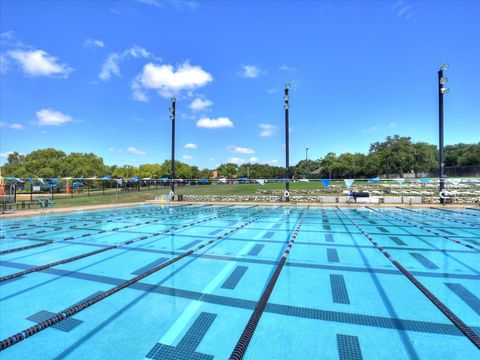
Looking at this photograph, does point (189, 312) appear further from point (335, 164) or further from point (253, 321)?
point (335, 164)

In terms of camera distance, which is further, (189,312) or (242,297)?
(242,297)

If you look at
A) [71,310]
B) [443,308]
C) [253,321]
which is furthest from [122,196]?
[443,308]

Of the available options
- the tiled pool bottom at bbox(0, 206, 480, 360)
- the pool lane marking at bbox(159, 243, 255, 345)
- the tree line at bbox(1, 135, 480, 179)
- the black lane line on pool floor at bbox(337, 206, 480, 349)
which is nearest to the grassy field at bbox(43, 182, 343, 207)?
the tiled pool bottom at bbox(0, 206, 480, 360)

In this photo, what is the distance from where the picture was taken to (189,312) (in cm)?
343

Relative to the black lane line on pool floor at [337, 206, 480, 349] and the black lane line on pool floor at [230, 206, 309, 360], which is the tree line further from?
the black lane line on pool floor at [337, 206, 480, 349]

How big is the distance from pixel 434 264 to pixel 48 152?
55057 millimetres

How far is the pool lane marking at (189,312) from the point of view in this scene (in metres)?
2.89

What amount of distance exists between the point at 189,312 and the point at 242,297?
85 centimetres

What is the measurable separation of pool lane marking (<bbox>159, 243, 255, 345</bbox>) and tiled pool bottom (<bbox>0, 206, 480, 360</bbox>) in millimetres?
14

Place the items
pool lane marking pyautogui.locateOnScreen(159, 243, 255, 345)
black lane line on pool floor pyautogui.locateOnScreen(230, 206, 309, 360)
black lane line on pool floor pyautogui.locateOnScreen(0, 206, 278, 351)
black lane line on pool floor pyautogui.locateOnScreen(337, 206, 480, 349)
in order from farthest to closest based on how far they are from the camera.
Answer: pool lane marking pyautogui.locateOnScreen(159, 243, 255, 345)
black lane line on pool floor pyautogui.locateOnScreen(337, 206, 480, 349)
black lane line on pool floor pyautogui.locateOnScreen(230, 206, 309, 360)
black lane line on pool floor pyautogui.locateOnScreen(0, 206, 278, 351)

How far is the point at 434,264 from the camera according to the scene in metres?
5.36

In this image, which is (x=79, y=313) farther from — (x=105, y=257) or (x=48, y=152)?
(x=48, y=152)

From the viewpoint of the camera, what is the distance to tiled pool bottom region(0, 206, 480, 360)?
2730 mm

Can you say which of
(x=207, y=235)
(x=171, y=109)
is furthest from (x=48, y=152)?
(x=207, y=235)
